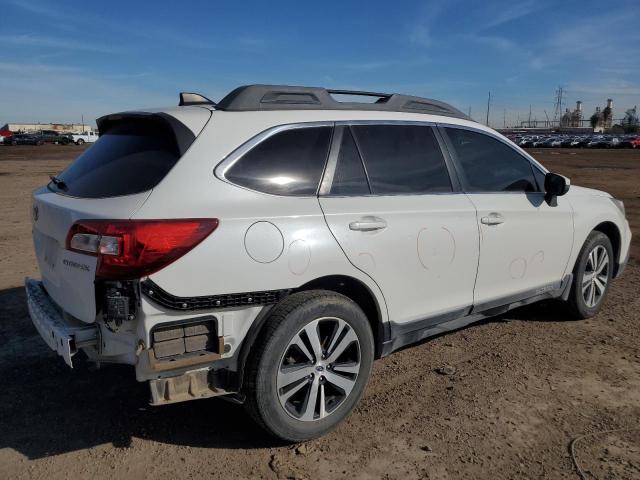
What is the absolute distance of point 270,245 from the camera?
9.23 feet

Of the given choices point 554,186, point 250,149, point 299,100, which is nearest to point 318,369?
point 250,149

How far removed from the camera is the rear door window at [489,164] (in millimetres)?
4020

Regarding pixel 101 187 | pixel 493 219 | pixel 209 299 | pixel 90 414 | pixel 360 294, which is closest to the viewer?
pixel 209 299

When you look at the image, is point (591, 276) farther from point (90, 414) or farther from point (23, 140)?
point (23, 140)

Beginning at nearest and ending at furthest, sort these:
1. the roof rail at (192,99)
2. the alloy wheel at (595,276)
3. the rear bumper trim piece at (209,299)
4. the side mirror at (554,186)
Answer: the rear bumper trim piece at (209,299) < the roof rail at (192,99) < the side mirror at (554,186) < the alloy wheel at (595,276)

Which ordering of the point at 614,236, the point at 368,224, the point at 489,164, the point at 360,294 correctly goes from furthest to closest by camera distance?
1. the point at 614,236
2. the point at 489,164
3. the point at 360,294
4. the point at 368,224

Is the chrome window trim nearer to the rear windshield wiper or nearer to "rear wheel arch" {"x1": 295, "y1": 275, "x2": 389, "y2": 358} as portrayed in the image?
"rear wheel arch" {"x1": 295, "y1": 275, "x2": 389, "y2": 358}

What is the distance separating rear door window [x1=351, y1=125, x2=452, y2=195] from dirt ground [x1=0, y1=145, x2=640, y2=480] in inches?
53.6

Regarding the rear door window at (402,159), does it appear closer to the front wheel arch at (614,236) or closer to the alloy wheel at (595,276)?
the alloy wheel at (595,276)

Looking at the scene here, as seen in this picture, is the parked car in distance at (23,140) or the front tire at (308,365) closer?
the front tire at (308,365)

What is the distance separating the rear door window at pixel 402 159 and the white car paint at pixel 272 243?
0.08 metres

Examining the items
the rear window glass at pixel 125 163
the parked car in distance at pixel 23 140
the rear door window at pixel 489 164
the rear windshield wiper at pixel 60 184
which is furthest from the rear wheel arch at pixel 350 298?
the parked car in distance at pixel 23 140

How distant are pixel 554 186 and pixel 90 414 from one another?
3718mm

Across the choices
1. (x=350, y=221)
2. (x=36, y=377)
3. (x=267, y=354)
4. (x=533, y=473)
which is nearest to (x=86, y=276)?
(x=267, y=354)
